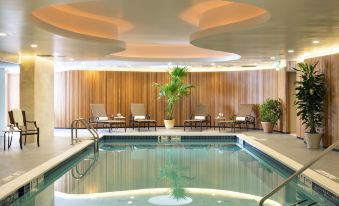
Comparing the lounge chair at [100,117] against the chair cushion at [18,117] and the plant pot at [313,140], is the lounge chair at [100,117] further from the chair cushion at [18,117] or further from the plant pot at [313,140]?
the plant pot at [313,140]

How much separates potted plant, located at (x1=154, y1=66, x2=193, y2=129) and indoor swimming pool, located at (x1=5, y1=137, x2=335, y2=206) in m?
4.46

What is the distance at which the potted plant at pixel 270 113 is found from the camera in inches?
575

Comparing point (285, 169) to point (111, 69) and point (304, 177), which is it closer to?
point (304, 177)

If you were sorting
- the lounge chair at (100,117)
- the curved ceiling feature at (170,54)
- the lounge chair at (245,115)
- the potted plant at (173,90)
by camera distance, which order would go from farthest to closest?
the potted plant at (173,90)
the lounge chair at (245,115)
the lounge chair at (100,117)
the curved ceiling feature at (170,54)

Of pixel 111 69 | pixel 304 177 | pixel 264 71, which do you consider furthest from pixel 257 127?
pixel 304 177

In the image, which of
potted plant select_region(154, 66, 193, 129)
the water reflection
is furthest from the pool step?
potted plant select_region(154, 66, 193, 129)

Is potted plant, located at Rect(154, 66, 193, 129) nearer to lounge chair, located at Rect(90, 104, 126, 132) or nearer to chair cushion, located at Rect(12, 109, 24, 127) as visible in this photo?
lounge chair, located at Rect(90, 104, 126, 132)

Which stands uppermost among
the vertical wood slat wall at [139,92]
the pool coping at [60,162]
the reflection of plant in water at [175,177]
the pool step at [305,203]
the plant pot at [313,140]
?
the vertical wood slat wall at [139,92]

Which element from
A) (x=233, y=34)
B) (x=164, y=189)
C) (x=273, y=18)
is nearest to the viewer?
(x=273, y=18)

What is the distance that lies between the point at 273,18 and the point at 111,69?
12.3 meters

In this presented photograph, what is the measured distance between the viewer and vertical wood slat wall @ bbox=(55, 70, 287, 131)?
1734 centimetres

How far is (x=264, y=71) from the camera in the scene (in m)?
16.2

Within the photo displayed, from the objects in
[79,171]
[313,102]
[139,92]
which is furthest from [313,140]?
[139,92]

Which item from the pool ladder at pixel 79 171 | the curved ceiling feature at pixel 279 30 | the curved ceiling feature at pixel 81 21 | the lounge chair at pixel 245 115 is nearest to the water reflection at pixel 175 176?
the pool ladder at pixel 79 171
